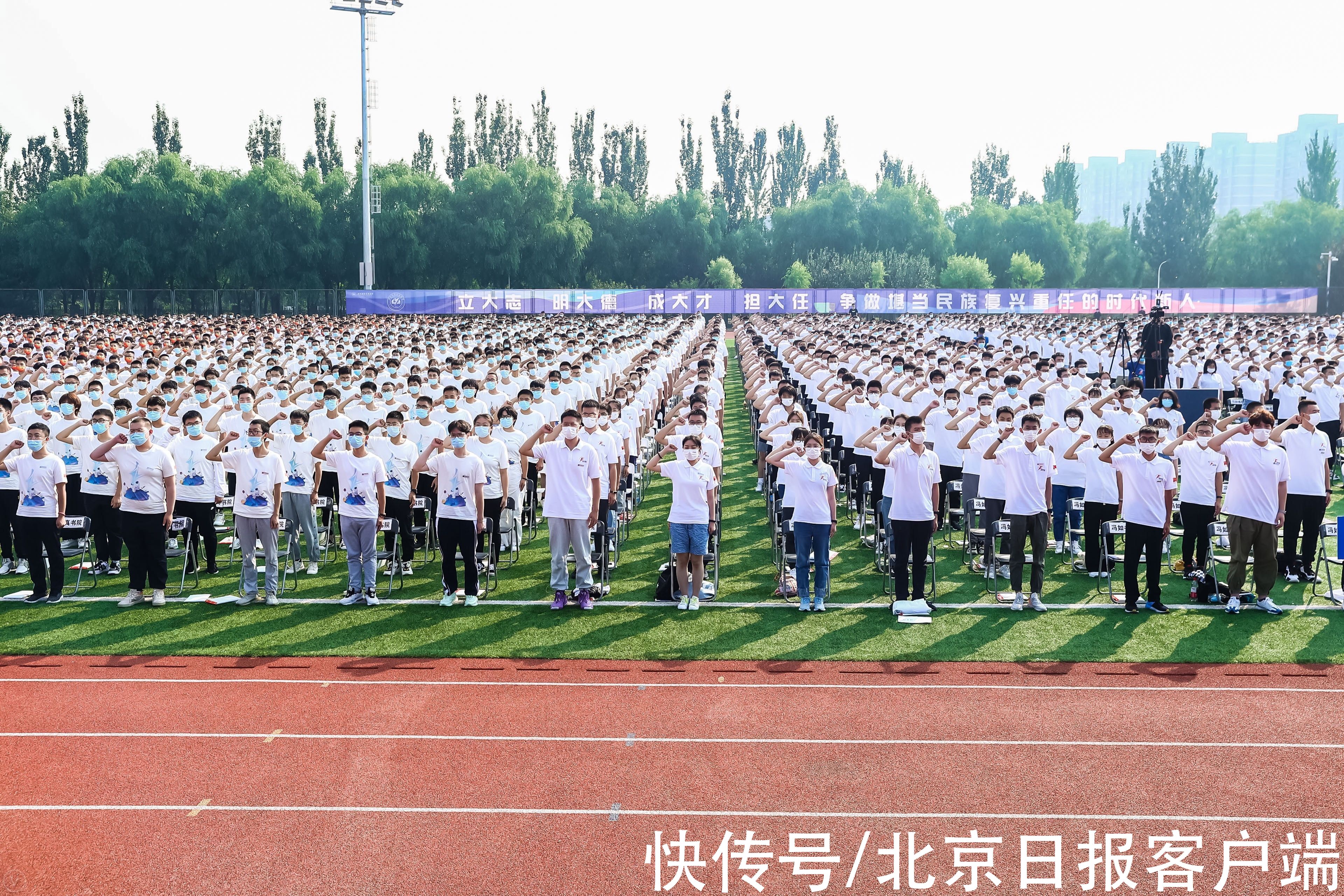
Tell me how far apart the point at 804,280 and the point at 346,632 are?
65274 mm

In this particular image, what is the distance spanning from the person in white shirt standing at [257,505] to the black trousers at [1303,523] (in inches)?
418

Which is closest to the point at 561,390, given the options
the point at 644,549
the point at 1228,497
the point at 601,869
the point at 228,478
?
the point at 644,549

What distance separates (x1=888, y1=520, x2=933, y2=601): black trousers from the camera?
11.7m

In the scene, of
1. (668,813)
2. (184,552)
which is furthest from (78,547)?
(668,813)

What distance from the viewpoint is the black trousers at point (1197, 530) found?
40.7ft

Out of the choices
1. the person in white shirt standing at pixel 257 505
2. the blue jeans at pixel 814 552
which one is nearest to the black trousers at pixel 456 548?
the person in white shirt standing at pixel 257 505

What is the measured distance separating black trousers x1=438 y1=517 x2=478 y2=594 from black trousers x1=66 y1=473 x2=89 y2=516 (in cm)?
546

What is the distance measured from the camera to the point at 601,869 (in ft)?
22.0

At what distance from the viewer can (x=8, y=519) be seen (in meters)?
13.2

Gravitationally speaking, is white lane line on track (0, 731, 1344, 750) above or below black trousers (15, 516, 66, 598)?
below

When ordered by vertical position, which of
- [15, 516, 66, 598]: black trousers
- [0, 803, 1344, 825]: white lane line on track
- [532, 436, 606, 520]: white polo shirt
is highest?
[532, 436, 606, 520]: white polo shirt

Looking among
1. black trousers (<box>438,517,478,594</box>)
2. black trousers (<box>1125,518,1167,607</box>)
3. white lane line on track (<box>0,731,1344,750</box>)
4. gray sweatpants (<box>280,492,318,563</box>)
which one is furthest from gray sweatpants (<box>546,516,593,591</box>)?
black trousers (<box>1125,518,1167,607</box>)

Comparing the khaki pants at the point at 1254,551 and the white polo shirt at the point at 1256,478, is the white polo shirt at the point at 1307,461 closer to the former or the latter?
the white polo shirt at the point at 1256,478

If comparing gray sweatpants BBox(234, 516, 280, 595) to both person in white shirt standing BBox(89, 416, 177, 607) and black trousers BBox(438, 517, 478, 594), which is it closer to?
person in white shirt standing BBox(89, 416, 177, 607)
